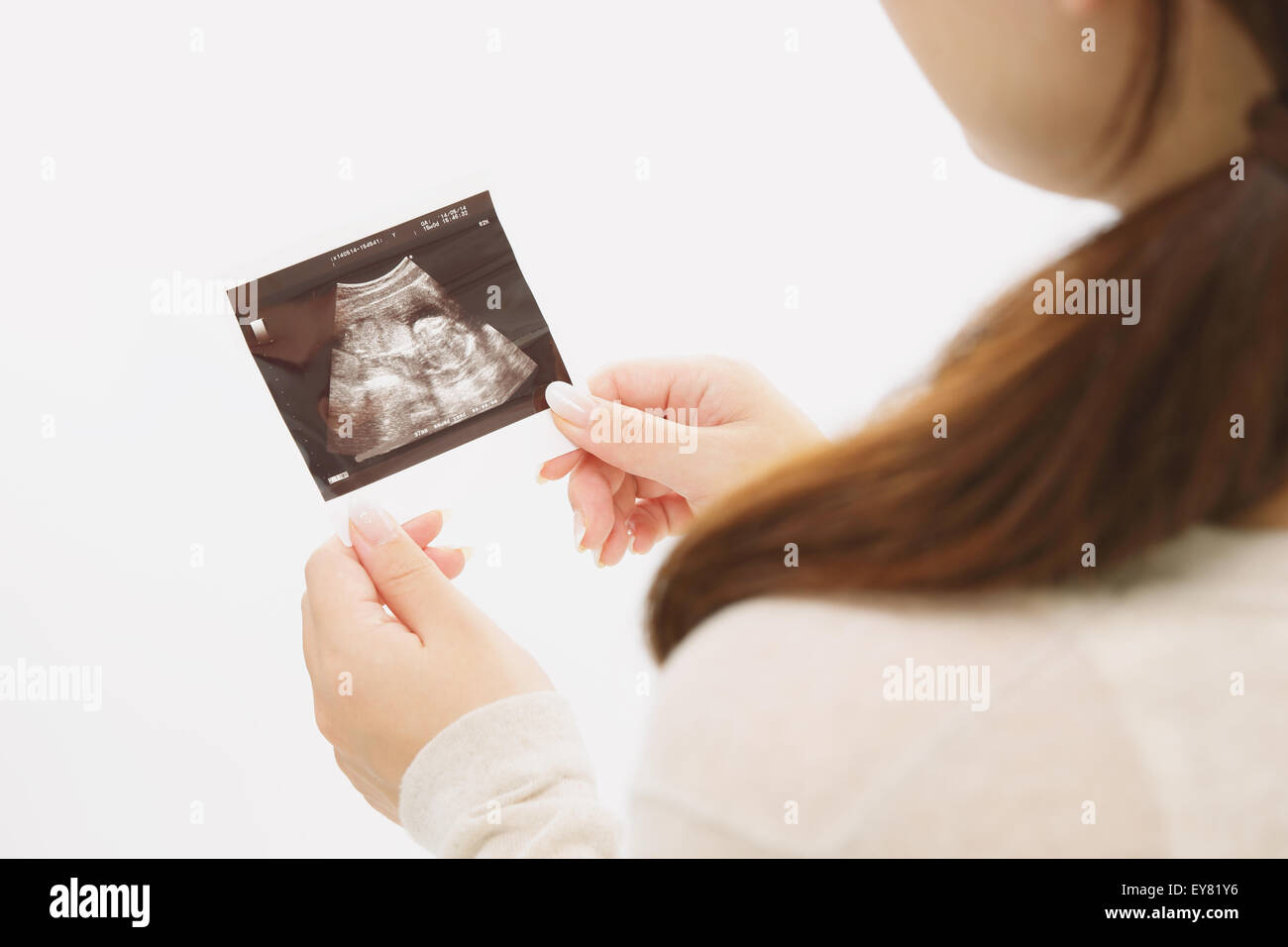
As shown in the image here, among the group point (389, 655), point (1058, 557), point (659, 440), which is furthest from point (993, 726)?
point (659, 440)

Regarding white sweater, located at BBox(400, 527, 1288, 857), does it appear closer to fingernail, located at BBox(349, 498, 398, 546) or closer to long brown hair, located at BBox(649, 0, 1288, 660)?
long brown hair, located at BBox(649, 0, 1288, 660)

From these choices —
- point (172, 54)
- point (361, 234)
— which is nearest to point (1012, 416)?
point (361, 234)

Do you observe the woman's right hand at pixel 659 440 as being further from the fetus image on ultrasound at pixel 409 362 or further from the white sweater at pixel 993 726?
the white sweater at pixel 993 726

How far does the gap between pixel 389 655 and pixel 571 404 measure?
1.17 ft

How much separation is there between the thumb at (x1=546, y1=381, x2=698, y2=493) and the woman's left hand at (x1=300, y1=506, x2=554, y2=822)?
226 millimetres

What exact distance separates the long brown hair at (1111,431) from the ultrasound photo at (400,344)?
25.3 inches

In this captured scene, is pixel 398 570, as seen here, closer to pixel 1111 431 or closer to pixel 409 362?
pixel 409 362

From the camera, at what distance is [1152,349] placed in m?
0.50

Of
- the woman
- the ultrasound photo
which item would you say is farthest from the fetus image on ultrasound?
the woman

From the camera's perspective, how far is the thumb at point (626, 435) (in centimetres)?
108

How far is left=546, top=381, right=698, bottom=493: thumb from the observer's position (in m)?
1.08

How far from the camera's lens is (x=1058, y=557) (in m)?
0.50
